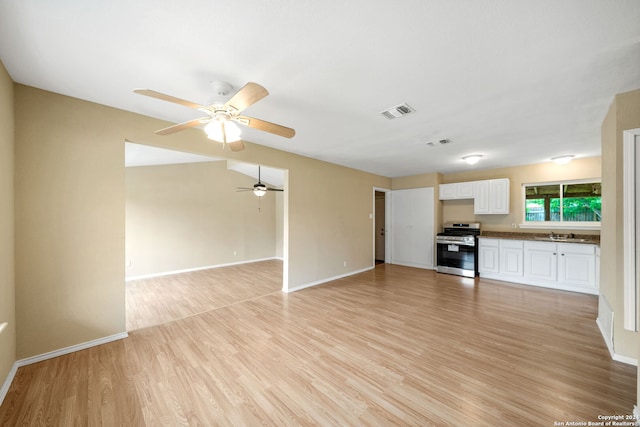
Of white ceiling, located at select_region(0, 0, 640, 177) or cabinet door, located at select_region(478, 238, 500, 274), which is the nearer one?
white ceiling, located at select_region(0, 0, 640, 177)

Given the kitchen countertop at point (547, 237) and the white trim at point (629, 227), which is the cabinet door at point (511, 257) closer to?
the kitchen countertop at point (547, 237)

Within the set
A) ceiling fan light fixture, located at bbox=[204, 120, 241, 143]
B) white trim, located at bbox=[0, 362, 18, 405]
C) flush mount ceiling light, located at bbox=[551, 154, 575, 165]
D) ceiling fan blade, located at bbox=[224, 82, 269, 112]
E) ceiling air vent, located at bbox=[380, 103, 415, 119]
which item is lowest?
white trim, located at bbox=[0, 362, 18, 405]

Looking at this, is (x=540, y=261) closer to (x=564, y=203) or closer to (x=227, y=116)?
(x=564, y=203)

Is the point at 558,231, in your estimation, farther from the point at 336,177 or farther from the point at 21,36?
the point at 21,36

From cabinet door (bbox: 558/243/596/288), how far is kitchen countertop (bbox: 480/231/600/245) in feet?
0.39

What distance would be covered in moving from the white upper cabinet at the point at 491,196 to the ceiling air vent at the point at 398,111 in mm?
3926

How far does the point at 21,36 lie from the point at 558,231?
7685 mm

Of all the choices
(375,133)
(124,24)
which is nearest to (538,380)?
(375,133)

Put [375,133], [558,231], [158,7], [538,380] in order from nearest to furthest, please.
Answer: [158,7]
[538,380]
[375,133]
[558,231]

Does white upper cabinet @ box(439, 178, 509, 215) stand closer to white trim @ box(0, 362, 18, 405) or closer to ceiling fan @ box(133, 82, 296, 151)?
ceiling fan @ box(133, 82, 296, 151)

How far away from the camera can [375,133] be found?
3316 millimetres

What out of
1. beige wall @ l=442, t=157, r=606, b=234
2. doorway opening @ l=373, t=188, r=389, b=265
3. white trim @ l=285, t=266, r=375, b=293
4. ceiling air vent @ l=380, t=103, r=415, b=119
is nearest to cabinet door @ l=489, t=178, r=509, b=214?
beige wall @ l=442, t=157, r=606, b=234

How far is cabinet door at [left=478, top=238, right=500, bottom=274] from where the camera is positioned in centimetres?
498

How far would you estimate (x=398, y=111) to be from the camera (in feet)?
8.45
